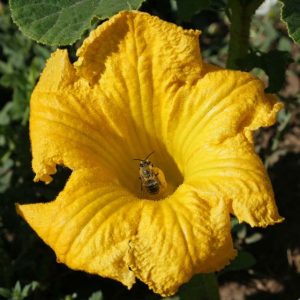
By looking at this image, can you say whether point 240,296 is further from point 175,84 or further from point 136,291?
point 175,84

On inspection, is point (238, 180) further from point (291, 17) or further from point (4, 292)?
point (4, 292)

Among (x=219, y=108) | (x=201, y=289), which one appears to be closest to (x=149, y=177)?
(x=219, y=108)

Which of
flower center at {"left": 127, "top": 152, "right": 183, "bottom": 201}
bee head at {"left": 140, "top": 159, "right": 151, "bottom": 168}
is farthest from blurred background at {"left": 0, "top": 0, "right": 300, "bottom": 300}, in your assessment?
bee head at {"left": 140, "top": 159, "right": 151, "bottom": 168}

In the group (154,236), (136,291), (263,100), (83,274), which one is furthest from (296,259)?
(154,236)

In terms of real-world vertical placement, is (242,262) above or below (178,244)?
below

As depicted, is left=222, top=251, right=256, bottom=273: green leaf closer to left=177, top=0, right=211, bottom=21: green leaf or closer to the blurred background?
the blurred background

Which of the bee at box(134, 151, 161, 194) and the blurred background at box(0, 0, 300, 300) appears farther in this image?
the blurred background at box(0, 0, 300, 300)

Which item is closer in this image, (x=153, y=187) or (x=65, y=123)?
(x=65, y=123)

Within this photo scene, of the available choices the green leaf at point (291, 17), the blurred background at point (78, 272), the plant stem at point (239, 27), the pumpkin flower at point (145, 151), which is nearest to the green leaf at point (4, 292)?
the blurred background at point (78, 272)
